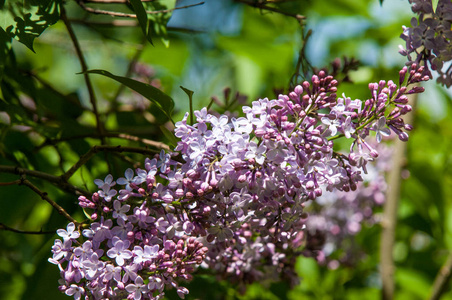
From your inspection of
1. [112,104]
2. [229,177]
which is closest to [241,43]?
[112,104]

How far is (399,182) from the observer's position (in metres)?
2.32

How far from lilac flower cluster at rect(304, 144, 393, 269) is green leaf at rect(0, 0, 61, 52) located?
5.17 feet

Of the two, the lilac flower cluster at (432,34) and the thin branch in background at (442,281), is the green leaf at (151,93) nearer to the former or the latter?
the lilac flower cluster at (432,34)

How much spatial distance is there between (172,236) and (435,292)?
Result: 4.89ft

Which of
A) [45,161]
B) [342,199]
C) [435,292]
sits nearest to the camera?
[45,161]

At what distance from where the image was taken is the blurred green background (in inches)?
67.6

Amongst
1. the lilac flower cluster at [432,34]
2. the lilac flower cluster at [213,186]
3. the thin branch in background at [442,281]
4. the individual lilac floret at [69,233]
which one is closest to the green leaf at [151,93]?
the lilac flower cluster at [213,186]

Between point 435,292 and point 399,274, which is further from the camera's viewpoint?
point 399,274

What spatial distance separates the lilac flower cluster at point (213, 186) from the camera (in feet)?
3.57

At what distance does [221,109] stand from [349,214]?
993 millimetres

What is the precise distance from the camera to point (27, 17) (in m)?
1.21

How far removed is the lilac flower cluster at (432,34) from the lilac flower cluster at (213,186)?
90mm

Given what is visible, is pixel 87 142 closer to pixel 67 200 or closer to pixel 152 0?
pixel 67 200

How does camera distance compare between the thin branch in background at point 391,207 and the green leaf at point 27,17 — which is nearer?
the green leaf at point 27,17
